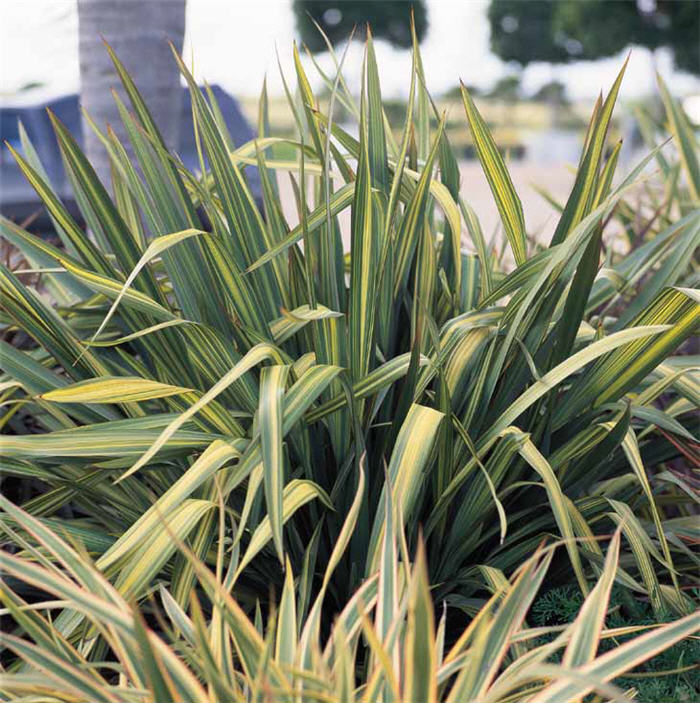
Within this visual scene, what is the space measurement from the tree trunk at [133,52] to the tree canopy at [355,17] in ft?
98.7

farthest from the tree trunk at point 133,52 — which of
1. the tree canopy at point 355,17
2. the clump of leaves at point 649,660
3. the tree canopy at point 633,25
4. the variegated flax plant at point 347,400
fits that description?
the tree canopy at point 355,17

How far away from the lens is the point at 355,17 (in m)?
31.2

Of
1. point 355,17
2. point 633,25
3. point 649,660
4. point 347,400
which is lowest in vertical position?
point 649,660

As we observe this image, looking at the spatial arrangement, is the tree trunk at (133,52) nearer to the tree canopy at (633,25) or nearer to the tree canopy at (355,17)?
the tree canopy at (633,25)

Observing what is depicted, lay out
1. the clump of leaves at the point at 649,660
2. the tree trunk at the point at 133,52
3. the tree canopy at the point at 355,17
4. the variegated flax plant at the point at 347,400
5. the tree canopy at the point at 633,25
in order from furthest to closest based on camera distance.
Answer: the tree canopy at the point at 355,17 < the tree canopy at the point at 633,25 < the tree trunk at the point at 133,52 < the variegated flax plant at the point at 347,400 < the clump of leaves at the point at 649,660

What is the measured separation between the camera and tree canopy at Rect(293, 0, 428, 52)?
103 ft

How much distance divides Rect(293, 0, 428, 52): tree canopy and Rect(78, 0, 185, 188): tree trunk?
30.1m

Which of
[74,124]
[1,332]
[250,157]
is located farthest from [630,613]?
[74,124]

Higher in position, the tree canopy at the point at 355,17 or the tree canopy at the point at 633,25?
Answer: the tree canopy at the point at 355,17

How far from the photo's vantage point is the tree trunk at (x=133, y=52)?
86.8 inches

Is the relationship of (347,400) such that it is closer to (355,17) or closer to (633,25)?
(633,25)

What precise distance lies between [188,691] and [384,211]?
849mm

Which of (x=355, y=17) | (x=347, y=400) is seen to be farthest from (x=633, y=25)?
(x=347, y=400)

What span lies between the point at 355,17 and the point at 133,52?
3125cm
